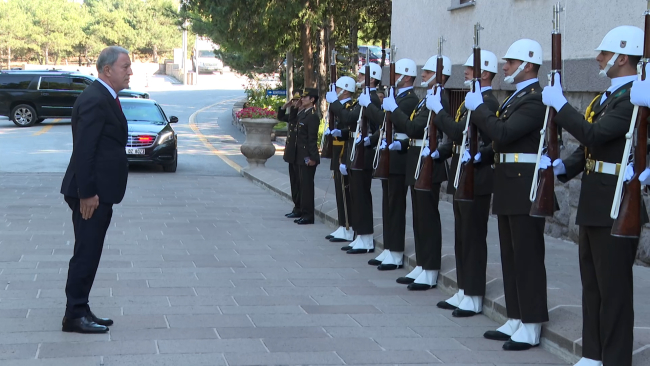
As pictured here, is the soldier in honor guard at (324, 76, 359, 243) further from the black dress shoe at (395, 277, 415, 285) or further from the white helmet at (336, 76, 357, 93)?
the black dress shoe at (395, 277, 415, 285)

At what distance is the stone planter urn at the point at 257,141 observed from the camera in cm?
1894

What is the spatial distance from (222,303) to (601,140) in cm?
351

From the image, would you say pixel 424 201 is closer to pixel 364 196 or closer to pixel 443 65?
pixel 443 65

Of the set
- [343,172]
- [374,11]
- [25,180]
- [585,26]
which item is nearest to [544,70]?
[585,26]

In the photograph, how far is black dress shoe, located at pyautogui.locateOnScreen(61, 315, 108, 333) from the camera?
6250 millimetres

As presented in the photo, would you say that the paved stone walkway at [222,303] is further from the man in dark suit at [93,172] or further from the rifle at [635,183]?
the rifle at [635,183]

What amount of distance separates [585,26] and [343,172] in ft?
10.5

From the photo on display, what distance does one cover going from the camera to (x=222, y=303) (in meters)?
7.34

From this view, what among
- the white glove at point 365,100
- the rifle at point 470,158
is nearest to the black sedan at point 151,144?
the white glove at point 365,100

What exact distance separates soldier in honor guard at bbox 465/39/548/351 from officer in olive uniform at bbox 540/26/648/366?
72 cm

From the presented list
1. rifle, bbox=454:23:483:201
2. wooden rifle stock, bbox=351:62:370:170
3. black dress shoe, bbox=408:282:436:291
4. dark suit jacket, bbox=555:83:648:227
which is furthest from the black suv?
dark suit jacket, bbox=555:83:648:227

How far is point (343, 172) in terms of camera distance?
1028 cm

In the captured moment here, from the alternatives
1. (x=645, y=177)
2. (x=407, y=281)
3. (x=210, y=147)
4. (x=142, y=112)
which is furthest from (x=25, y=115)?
(x=645, y=177)

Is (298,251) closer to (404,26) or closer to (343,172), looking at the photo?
(343,172)
